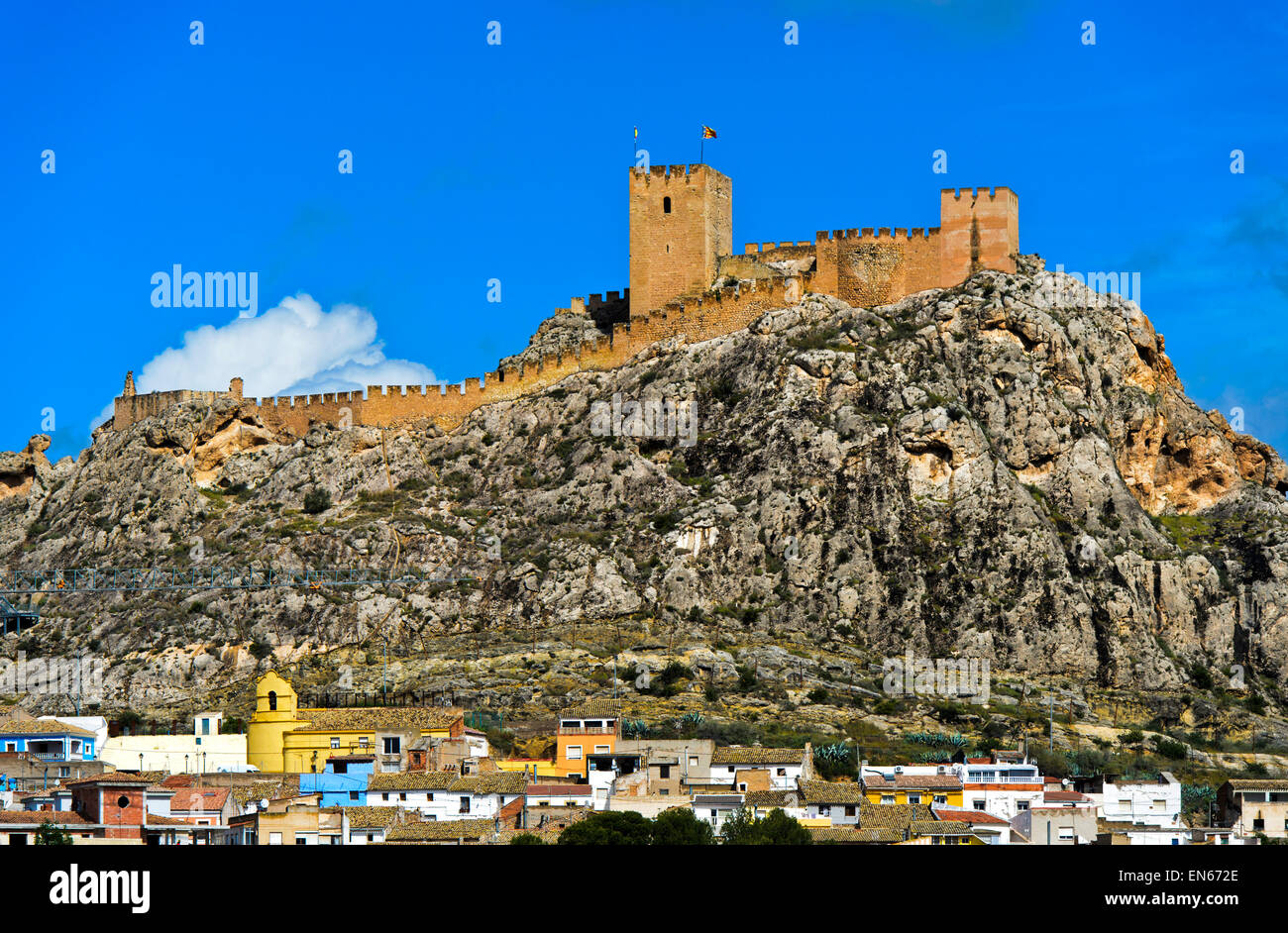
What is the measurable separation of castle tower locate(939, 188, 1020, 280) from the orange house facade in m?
33.0

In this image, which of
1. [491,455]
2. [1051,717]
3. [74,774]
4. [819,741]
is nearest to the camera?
[74,774]

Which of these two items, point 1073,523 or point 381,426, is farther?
point 381,426

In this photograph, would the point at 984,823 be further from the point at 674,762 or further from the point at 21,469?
the point at 21,469

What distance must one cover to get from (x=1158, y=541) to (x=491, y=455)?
31537mm

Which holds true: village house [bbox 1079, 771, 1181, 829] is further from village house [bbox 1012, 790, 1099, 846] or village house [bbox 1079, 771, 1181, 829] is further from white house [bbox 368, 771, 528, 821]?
white house [bbox 368, 771, 528, 821]

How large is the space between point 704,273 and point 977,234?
13.2m

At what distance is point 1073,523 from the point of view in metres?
83.8

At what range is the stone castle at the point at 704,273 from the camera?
9162 centimetres

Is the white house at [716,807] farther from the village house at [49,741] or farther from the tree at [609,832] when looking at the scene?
the village house at [49,741]

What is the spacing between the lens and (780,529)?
82.7 metres

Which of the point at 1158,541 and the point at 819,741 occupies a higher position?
the point at 1158,541

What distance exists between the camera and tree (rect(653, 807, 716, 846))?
4906 cm
